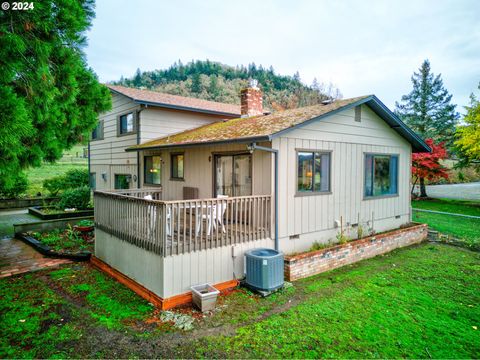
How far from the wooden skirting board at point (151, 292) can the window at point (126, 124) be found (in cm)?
670

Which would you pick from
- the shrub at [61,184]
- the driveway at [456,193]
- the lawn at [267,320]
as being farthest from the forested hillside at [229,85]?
the lawn at [267,320]

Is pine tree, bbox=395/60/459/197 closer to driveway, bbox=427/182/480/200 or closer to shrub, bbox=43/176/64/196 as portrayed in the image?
driveway, bbox=427/182/480/200

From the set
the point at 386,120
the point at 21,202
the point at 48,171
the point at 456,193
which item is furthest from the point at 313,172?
the point at 48,171

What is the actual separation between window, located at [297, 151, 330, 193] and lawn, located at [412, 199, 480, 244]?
6.18 m

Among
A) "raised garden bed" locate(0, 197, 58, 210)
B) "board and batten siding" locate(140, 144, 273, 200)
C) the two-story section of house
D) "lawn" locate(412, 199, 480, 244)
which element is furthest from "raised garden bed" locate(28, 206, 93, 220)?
"lawn" locate(412, 199, 480, 244)

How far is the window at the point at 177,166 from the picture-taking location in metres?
10.1

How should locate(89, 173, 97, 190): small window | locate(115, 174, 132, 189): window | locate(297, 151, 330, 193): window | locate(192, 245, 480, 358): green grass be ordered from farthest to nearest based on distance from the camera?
locate(89, 173, 97, 190): small window, locate(115, 174, 132, 189): window, locate(297, 151, 330, 193): window, locate(192, 245, 480, 358): green grass

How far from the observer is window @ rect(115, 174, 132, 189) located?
42.9 ft

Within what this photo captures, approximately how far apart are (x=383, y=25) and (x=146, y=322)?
63.5 ft

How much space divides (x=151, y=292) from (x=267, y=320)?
2.27 m

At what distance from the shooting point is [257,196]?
259 inches

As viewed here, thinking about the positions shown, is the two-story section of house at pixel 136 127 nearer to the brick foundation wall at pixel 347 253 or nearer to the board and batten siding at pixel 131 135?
the board and batten siding at pixel 131 135

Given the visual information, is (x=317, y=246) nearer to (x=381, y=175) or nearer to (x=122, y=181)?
(x=381, y=175)

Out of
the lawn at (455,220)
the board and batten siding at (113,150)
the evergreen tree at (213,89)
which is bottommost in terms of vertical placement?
the lawn at (455,220)
